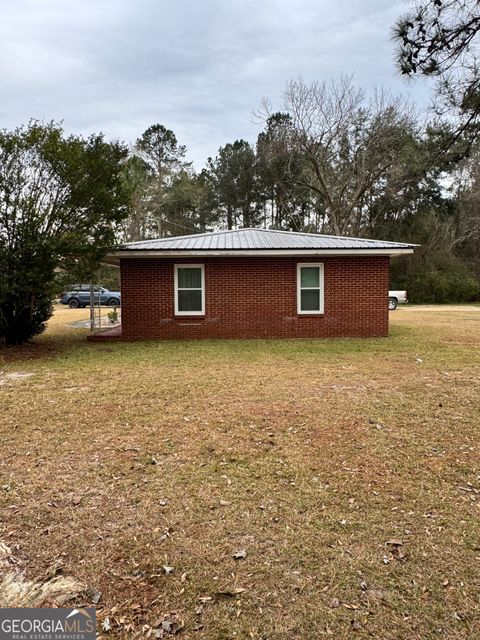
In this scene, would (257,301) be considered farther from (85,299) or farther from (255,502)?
(85,299)

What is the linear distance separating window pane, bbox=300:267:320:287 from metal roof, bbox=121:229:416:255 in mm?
666

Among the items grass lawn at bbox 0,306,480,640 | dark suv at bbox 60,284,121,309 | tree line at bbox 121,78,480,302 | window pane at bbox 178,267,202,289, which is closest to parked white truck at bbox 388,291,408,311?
tree line at bbox 121,78,480,302

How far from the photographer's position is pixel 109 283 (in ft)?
113

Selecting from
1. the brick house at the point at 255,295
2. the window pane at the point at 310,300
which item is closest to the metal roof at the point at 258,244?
the brick house at the point at 255,295

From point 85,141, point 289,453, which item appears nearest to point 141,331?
point 85,141

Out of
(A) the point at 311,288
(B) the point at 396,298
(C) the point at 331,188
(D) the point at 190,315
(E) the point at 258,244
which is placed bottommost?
(D) the point at 190,315

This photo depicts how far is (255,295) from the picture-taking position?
12.0 metres

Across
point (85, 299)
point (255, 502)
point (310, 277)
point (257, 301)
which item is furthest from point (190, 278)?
point (85, 299)

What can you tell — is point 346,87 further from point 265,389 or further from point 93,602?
point 93,602

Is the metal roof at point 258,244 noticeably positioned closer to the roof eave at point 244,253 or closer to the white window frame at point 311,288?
the roof eave at point 244,253

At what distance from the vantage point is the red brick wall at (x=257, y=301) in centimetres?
1188

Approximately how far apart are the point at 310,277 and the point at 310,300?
65 centimetres

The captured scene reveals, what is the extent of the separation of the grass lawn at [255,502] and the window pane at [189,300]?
538 centimetres

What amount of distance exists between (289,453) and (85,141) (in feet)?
30.0
